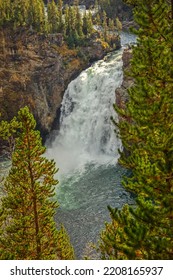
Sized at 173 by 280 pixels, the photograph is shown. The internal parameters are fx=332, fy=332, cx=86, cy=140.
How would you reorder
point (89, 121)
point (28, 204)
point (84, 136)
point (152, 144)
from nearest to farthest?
1. point (152, 144)
2. point (28, 204)
3. point (84, 136)
4. point (89, 121)

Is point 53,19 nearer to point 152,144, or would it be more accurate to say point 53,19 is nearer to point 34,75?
point 34,75

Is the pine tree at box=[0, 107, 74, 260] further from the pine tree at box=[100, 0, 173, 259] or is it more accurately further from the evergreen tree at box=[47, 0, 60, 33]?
the evergreen tree at box=[47, 0, 60, 33]

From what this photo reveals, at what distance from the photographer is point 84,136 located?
68.5 metres

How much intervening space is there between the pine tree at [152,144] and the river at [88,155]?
24.8 m

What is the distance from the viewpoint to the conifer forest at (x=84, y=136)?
11.8m

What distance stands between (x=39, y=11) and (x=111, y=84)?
28.4 meters

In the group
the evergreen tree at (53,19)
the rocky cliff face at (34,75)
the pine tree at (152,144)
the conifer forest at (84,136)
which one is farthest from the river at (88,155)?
the pine tree at (152,144)

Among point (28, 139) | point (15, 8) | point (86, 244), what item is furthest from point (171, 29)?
point (15, 8)

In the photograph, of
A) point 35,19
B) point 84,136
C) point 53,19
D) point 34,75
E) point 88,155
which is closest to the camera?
point 88,155

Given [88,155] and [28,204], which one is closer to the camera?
[28,204]

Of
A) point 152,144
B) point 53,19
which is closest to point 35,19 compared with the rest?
point 53,19

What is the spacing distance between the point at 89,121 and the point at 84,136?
3.27 m

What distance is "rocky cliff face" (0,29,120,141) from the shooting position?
7012 centimetres

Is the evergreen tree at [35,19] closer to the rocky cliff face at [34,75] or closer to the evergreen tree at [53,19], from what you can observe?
the rocky cliff face at [34,75]
